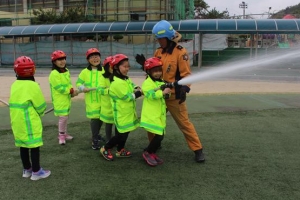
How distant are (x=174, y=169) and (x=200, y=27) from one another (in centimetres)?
1651

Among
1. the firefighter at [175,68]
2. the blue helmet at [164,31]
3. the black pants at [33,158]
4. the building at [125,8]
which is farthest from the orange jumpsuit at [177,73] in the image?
the building at [125,8]

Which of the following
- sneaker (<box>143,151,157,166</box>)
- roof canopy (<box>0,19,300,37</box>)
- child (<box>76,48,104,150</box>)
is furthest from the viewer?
roof canopy (<box>0,19,300,37</box>)

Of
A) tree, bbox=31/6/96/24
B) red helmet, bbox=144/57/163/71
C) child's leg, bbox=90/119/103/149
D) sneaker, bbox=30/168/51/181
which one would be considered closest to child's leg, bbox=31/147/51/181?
sneaker, bbox=30/168/51/181

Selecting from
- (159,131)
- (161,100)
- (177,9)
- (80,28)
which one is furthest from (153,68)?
(177,9)

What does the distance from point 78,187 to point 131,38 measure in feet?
75.9

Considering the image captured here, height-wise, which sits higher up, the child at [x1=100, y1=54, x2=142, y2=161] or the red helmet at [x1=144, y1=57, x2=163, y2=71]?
the red helmet at [x1=144, y1=57, x2=163, y2=71]

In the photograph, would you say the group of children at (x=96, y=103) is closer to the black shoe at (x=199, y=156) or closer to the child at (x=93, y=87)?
the child at (x=93, y=87)

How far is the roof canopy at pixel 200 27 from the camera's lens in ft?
62.4

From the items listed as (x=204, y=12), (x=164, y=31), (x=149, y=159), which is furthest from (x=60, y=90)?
(x=204, y=12)

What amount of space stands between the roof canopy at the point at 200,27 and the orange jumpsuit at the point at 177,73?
15.8m

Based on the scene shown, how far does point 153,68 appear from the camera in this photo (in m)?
4.20

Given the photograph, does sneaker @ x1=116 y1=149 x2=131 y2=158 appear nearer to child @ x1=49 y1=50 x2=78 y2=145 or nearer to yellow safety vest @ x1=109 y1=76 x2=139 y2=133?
yellow safety vest @ x1=109 y1=76 x2=139 y2=133

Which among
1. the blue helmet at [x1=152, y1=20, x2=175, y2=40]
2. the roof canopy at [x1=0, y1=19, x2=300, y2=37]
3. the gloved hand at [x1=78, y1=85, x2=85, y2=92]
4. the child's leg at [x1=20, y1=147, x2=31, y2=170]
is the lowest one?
the child's leg at [x1=20, y1=147, x2=31, y2=170]

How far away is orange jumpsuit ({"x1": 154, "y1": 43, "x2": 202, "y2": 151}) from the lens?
4340mm
